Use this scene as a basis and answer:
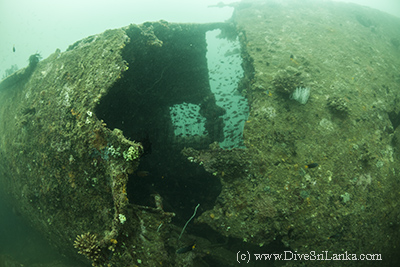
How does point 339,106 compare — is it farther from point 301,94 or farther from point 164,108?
point 164,108

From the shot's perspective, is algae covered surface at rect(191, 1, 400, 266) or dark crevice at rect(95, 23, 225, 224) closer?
algae covered surface at rect(191, 1, 400, 266)

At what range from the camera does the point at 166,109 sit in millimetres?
9109

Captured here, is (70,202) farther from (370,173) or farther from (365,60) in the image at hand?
(365,60)

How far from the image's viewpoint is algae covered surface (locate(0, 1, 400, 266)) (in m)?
3.84

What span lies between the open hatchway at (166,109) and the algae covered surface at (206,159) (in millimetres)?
58

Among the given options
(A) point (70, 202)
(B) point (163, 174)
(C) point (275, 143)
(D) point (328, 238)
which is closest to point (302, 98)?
(C) point (275, 143)

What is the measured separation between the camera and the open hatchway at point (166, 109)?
6.08m

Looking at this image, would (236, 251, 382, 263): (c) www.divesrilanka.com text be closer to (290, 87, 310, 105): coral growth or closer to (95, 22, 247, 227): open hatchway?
(95, 22, 247, 227): open hatchway

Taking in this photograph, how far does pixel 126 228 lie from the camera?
3.05 metres

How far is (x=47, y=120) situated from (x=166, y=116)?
464cm

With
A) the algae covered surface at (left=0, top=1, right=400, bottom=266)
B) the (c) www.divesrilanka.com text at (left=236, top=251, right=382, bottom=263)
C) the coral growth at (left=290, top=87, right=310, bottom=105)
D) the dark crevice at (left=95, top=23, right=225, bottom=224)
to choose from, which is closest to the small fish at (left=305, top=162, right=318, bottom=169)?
the algae covered surface at (left=0, top=1, right=400, bottom=266)

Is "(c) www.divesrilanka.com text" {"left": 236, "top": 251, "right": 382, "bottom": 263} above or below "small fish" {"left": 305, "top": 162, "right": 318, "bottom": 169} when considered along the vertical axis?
below

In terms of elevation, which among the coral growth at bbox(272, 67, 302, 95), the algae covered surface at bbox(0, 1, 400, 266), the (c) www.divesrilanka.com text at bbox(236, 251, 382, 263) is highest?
the coral growth at bbox(272, 67, 302, 95)

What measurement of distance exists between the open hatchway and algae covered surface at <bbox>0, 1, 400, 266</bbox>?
0.06 meters
